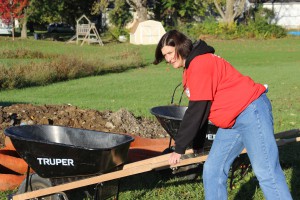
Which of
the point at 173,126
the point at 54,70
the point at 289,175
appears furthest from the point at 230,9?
the point at 173,126

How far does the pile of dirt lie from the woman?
3748 mm

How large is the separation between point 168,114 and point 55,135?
5.08 ft

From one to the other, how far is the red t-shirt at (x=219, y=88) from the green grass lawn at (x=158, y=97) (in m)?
1.76

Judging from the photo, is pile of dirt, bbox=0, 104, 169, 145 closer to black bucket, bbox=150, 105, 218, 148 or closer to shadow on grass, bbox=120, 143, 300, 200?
shadow on grass, bbox=120, 143, 300, 200

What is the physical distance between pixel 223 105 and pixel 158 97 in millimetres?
9483

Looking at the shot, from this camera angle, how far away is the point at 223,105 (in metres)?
4.05

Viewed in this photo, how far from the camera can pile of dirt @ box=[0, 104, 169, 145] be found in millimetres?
7614

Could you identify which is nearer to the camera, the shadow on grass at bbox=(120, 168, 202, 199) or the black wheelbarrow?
the black wheelbarrow

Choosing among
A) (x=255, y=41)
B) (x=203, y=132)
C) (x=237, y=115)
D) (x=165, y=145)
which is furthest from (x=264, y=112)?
(x=255, y=41)

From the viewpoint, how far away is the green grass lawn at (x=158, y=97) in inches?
231

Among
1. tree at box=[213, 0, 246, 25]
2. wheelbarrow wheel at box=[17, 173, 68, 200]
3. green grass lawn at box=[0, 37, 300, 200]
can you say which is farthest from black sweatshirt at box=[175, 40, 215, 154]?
tree at box=[213, 0, 246, 25]

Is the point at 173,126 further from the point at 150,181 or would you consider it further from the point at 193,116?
the point at 193,116

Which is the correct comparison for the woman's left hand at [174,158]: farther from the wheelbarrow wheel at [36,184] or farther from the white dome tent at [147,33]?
the white dome tent at [147,33]

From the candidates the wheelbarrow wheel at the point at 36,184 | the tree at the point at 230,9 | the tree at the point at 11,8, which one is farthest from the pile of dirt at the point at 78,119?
the tree at the point at 230,9
